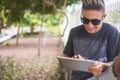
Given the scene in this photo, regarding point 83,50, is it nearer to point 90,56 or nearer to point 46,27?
point 90,56

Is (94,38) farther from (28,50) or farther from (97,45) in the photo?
(28,50)

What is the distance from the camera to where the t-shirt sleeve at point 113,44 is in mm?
3061

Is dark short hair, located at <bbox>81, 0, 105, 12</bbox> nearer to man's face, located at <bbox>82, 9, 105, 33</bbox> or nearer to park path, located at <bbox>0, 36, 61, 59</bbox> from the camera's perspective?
man's face, located at <bbox>82, 9, 105, 33</bbox>

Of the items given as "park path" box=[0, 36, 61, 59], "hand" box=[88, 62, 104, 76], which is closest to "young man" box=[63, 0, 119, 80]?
"hand" box=[88, 62, 104, 76]

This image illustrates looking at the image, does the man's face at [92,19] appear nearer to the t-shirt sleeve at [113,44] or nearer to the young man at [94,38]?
the young man at [94,38]

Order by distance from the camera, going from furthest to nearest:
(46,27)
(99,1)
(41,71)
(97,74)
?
1. (46,27)
2. (41,71)
3. (99,1)
4. (97,74)

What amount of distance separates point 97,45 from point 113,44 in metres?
0.13

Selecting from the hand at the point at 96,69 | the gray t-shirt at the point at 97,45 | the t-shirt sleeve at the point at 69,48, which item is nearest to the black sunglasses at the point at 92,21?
the gray t-shirt at the point at 97,45

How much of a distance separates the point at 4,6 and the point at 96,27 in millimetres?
9591

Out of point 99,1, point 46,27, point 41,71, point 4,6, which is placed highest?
point 99,1

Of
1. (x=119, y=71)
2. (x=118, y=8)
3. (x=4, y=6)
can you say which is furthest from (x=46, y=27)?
(x=119, y=71)

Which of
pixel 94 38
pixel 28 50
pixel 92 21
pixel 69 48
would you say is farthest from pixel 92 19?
pixel 28 50

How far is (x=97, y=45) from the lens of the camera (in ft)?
10.2

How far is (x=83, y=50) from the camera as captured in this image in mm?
3139
